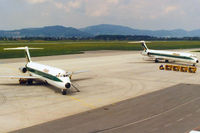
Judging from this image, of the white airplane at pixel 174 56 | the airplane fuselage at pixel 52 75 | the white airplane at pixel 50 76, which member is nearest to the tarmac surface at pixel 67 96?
the white airplane at pixel 50 76

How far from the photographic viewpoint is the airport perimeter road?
17.6 metres

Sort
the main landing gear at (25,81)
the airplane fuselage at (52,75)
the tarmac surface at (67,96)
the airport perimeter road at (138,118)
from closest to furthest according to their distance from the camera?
the airport perimeter road at (138,118) → the tarmac surface at (67,96) → the airplane fuselage at (52,75) → the main landing gear at (25,81)

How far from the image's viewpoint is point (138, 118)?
20.1m

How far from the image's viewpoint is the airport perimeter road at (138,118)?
695 inches

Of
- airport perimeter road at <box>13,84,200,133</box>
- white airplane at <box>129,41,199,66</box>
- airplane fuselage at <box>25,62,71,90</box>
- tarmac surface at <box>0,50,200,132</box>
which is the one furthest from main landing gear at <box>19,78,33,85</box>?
white airplane at <box>129,41,199,66</box>

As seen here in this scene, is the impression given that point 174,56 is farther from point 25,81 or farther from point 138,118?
point 138,118

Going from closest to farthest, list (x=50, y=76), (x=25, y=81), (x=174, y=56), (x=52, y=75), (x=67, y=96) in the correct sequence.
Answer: (x=67, y=96) < (x=52, y=75) < (x=50, y=76) < (x=25, y=81) < (x=174, y=56)

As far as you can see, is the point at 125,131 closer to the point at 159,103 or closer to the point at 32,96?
the point at 159,103

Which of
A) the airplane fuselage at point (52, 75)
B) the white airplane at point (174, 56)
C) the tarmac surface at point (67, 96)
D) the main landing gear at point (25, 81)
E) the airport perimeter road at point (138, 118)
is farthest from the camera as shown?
the white airplane at point (174, 56)

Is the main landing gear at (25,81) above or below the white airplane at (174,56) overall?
below

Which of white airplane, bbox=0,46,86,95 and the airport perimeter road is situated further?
white airplane, bbox=0,46,86,95

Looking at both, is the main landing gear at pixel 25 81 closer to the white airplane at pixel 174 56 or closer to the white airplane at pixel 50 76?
the white airplane at pixel 50 76

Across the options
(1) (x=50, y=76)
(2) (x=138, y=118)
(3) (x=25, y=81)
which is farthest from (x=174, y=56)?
(2) (x=138, y=118)

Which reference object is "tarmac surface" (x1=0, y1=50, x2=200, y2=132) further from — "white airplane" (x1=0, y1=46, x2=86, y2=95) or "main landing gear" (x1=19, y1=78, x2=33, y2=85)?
"white airplane" (x1=0, y1=46, x2=86, y2=95)
